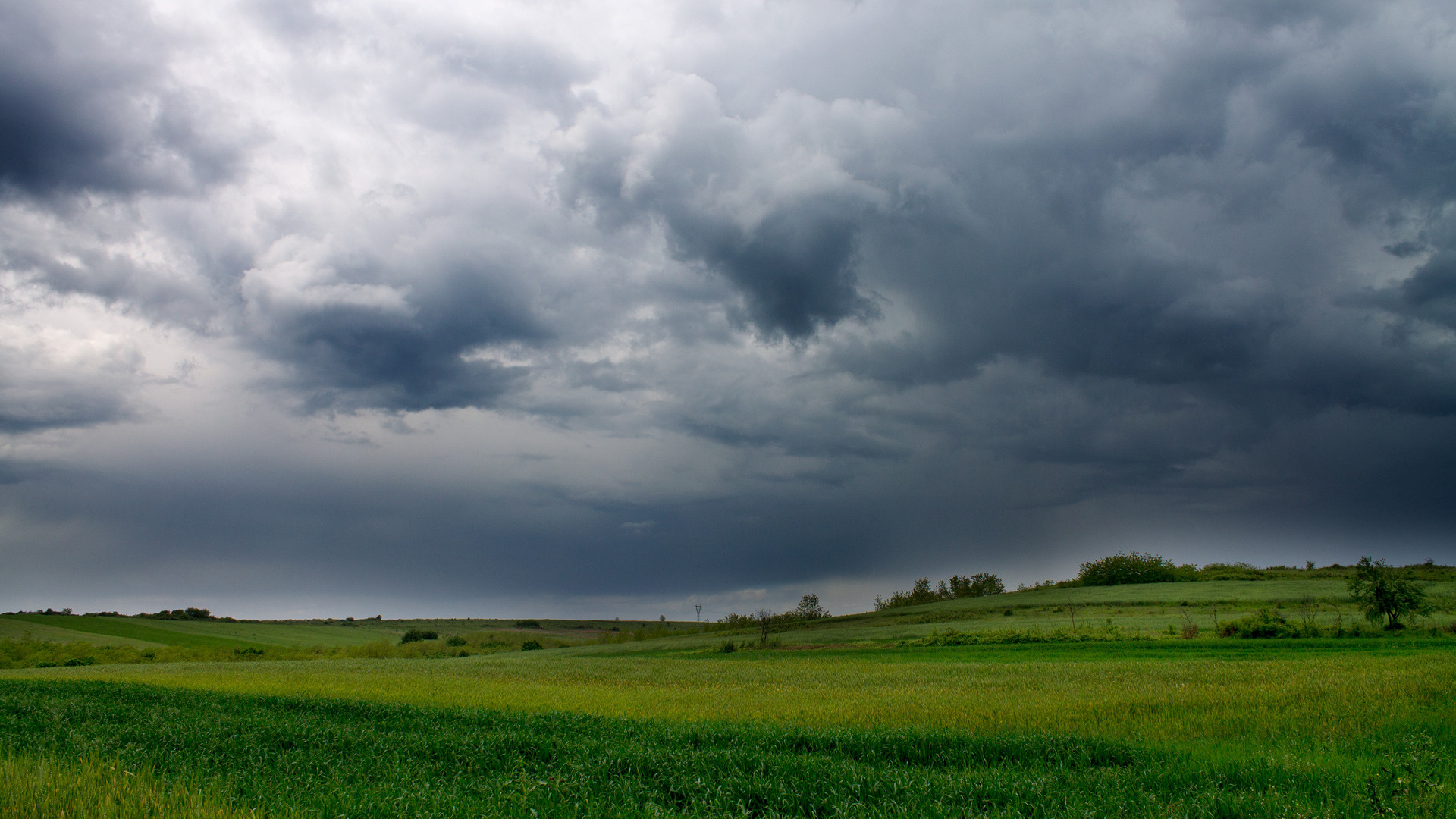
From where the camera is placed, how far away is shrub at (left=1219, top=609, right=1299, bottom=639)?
49812mm

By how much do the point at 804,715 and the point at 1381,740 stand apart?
10.3 metres

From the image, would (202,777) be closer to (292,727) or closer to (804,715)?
(292,727)

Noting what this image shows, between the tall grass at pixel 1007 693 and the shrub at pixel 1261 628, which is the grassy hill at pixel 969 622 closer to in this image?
the shrub at pixel 1261 628

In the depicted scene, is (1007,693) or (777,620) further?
(777,620)

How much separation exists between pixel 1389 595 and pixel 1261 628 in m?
10.9

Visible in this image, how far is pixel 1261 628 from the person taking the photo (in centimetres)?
5059

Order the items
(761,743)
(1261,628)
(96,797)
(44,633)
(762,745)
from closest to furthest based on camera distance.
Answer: (96,797)
(762,745)
(761,743)
(1261,628)
(44,633)

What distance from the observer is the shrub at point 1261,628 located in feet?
163

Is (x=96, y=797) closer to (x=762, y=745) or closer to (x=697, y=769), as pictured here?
(x=697, y=769)

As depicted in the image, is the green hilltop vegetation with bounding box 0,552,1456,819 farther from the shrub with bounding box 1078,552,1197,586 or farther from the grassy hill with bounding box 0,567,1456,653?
the shrub with bounding box 1078,552,1197,586

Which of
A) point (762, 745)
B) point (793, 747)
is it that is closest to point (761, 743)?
point (762, 745)

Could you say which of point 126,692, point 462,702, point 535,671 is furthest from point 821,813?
point 535,671

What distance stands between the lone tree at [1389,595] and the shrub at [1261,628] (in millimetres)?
7012

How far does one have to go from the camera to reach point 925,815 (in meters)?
7.37
